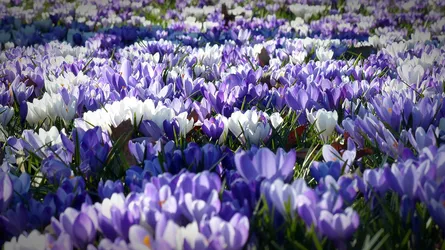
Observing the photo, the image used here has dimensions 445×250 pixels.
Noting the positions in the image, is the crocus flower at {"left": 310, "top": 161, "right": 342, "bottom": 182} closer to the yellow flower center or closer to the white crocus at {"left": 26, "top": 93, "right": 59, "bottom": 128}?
the yellow flower center

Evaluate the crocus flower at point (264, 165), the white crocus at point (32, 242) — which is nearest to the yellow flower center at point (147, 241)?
the white crocus at point (32, 242)

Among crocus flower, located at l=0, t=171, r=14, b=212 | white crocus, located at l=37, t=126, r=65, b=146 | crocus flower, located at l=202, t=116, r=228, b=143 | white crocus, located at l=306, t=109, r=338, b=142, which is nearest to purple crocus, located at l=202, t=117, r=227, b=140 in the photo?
crocus flower, located at l=202, t=116, r=228, b=143

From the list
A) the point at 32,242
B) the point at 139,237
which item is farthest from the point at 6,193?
the point at 139,237

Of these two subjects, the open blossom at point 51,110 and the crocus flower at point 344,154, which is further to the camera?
the open blossom at point 51,110

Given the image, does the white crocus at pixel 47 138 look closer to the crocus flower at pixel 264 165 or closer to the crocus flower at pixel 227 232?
the crocus flower at pixel 264 165

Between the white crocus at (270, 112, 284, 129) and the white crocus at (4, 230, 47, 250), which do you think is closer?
the white crocus at (4, 230, 47, 250)

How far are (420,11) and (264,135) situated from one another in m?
7.41

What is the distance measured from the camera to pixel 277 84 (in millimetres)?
2867

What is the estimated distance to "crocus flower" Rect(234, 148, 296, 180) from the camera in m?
1.35

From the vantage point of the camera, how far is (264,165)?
1358 millimetres

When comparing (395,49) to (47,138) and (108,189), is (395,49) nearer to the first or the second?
Answer: (47,138)

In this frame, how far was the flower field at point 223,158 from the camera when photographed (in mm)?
1146

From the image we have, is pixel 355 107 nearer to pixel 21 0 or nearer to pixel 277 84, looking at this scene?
pixel 277 84

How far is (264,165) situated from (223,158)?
0.77ft
